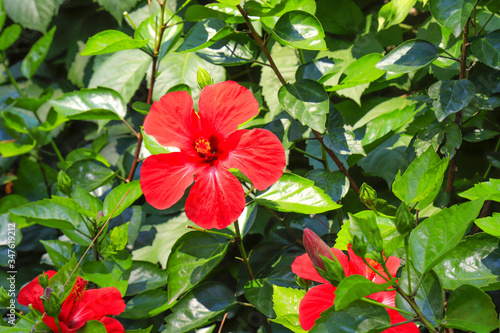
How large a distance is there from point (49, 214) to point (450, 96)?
89 centimetres

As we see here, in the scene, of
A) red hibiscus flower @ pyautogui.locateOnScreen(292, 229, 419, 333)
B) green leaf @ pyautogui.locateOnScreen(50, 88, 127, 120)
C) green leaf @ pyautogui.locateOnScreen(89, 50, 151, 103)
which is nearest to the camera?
red hibiscus flower @ pyautogui.locateOnScreen(292, 229, 419, 333)

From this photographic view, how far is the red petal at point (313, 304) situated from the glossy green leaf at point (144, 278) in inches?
16.6

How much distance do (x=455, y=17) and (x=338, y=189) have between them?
37 centimetres

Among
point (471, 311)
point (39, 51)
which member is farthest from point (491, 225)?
point (39, 51)

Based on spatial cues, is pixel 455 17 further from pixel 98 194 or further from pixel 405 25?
pixel 98 194

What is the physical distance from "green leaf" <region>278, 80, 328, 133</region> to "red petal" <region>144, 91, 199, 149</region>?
189 millimetres

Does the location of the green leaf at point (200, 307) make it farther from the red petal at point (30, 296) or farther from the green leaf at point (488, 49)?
the green leaf at point (488, 49)

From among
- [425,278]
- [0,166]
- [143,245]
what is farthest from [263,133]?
[0,166]

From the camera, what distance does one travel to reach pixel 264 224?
1.17 metres

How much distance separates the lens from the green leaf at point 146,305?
2.95 feet

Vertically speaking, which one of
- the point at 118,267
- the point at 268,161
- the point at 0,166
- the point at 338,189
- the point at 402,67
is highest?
the point at 402,67

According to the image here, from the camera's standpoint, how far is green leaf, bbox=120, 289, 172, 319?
0.90 metres

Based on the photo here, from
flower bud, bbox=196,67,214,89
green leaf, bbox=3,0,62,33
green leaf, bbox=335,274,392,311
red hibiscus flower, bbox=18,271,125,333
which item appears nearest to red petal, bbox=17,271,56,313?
red hibiscus flower, bbox=18,271,125,333

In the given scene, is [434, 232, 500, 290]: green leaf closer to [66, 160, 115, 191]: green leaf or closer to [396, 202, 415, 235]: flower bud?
[396, 202, 415, 235]: flower bud
